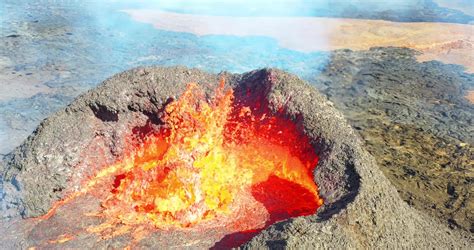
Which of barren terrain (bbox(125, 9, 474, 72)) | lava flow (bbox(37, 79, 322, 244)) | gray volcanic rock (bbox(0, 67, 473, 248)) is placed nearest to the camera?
gray volcanic rock (bbox(0, 67, 473, 248))

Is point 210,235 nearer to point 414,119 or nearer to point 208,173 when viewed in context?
point 208,173

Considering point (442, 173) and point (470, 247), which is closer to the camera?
point (470, 247)

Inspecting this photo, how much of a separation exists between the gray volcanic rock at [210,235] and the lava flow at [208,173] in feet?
0.43

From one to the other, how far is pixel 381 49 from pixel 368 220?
8.12m

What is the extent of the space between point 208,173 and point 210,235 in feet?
2.13

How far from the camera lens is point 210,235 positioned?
3631 millimetres

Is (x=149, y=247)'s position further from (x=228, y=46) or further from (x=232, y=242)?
(x=228, y=46)

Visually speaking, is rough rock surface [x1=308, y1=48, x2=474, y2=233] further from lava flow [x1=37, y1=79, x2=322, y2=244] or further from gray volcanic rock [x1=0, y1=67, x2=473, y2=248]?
lava flow [x1=37, y1=79, x2=322, y2=244]

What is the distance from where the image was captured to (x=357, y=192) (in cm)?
327

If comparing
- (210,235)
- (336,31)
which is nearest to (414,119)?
(210,235)

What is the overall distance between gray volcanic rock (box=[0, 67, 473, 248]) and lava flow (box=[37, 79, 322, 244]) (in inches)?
5.2

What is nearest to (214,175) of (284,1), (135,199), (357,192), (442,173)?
(135,199)

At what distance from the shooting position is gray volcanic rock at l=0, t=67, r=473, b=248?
3.08 meters

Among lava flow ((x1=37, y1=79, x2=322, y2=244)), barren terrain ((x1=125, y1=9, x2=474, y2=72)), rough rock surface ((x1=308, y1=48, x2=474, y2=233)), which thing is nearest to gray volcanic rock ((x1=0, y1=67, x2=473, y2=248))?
lava flow ((x1=37, y1=79, x2=322, y2=244))
